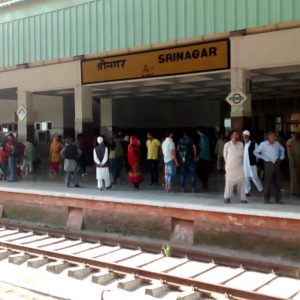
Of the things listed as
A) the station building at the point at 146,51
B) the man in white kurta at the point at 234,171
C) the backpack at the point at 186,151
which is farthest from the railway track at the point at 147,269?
the station building at the point at 146,51

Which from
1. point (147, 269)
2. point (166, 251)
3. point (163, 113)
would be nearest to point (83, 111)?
point (166, 251)

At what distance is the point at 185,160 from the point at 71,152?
3.21 metres

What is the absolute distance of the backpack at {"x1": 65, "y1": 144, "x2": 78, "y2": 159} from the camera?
14078 mm

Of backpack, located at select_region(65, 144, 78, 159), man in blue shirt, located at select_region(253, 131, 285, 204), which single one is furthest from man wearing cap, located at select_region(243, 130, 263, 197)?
backpack, located at select_region(65, 144, 78, 159)

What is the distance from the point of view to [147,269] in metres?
7.82

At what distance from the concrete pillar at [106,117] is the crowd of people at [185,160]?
16.7 feet

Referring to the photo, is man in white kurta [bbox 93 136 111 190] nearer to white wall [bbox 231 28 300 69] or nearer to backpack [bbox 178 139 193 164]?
backpack [bbox 178 139 193 164]

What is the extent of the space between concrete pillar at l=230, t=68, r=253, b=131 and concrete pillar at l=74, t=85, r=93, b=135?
5896 mm

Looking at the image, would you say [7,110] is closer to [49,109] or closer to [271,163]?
[49,109]

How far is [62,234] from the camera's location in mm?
11227

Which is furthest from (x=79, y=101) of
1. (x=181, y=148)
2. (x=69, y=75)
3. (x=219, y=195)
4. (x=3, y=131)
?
(x=3, y=131)

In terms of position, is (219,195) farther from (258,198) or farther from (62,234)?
(62,234)

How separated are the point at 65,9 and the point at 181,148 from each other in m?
5.76

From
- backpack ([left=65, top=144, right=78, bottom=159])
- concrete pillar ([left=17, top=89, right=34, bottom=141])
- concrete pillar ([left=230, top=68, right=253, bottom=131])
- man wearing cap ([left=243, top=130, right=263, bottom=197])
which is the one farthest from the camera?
concrete pillar ([left=17, top=89, right=34, bottom=141])
